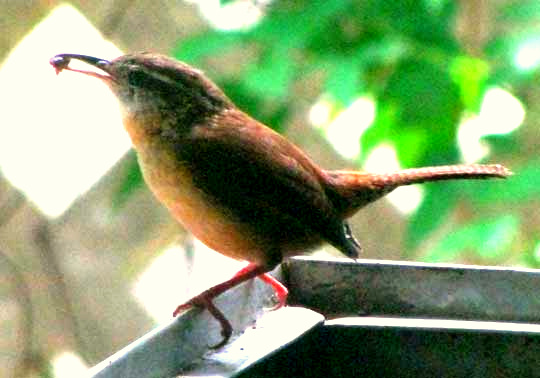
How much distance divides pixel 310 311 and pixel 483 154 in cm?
146

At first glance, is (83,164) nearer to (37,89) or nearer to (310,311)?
(37,89)

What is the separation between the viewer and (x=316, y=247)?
2.79m

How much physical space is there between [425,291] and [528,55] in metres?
1.04

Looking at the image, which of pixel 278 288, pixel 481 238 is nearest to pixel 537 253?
pixel 481 238

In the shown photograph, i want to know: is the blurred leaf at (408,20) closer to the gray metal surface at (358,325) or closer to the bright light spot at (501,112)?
the bright light spot at (501,112)

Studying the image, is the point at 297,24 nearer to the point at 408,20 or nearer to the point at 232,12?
the point at 408,20

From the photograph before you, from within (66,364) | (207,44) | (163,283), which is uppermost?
(207,44)

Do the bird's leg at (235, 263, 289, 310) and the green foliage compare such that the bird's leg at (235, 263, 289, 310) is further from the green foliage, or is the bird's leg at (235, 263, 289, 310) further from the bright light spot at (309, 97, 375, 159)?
the bright light spot at (309, 97, 375, 159)

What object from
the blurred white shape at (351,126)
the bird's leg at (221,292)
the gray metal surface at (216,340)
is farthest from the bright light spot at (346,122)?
the gray metal surface at (216,340)

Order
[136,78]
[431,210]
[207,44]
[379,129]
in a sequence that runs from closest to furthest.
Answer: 1. [136,78]
2. [207,44]
3. [379,129]
4. [431,210]

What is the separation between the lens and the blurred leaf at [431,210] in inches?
134

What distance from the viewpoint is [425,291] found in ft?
7.81

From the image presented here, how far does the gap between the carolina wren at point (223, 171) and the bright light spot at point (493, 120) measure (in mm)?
657

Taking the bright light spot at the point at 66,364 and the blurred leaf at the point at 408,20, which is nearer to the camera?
the blurred leaf at the point at 408,20
